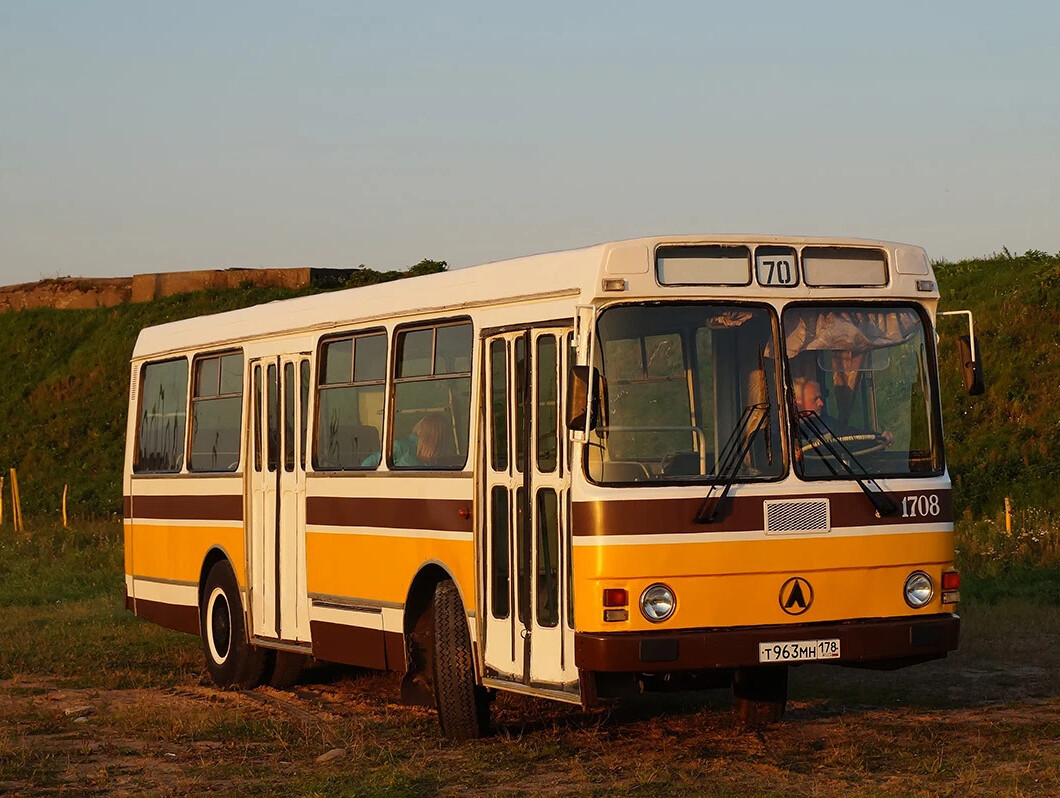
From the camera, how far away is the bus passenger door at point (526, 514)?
400 inches

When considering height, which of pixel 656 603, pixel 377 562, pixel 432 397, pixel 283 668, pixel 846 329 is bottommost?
pixel 283 668

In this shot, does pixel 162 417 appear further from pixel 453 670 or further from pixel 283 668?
pixel 453 670

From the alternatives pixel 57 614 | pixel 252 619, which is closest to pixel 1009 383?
pixel 57 614

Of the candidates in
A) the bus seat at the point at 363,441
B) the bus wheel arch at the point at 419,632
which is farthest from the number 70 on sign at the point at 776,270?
the bus seat at the point at 363,441

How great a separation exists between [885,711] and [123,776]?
5.18 metres

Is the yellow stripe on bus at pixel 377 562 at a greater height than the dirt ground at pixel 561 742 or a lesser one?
greater

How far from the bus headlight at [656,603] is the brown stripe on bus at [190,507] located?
591 cm

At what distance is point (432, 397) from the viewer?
465 inches

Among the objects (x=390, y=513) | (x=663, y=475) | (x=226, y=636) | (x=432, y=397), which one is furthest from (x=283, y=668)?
(x=663, y=475)

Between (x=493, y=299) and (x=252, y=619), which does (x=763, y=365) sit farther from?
(x=252, y=619)

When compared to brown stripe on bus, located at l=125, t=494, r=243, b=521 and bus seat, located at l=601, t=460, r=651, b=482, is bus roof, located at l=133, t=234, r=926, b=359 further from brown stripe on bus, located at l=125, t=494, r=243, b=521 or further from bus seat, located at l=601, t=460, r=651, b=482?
brown stripe on bus, located at l=125, t=494, r=243, b=521

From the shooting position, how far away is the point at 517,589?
10602mm

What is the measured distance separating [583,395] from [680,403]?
25.6 inches

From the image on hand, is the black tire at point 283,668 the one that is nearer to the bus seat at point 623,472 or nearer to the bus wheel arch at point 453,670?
the bus wheel arch at point 453,670
